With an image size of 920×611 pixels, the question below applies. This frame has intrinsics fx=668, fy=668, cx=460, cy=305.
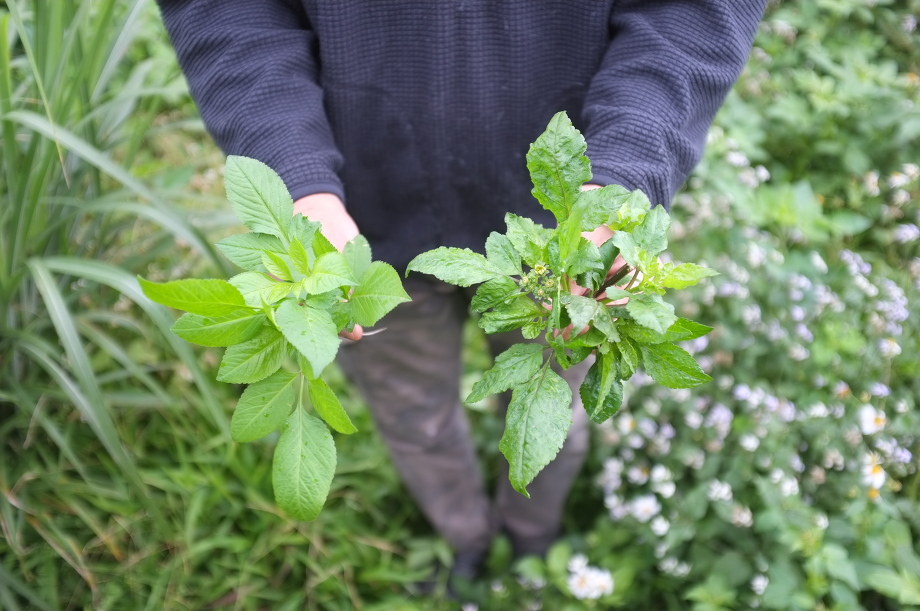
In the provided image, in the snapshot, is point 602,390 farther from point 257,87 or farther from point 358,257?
point 257,87

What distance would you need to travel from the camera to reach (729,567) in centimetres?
150

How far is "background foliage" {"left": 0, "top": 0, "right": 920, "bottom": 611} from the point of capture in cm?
142

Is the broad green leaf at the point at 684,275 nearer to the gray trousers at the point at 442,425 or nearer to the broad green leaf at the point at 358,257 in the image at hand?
the broad green leaf at the point at 358,257

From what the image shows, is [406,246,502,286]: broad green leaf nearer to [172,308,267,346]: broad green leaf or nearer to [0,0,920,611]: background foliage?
Result: [172,308,267,346]: broad green leaf

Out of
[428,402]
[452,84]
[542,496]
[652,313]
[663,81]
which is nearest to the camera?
[652,313]

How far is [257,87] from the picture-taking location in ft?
3.21

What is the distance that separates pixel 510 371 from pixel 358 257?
22 centimetres

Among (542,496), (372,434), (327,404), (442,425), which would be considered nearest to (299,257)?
(327,404)

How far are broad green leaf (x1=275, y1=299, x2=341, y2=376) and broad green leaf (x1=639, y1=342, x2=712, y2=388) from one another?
1.12ft

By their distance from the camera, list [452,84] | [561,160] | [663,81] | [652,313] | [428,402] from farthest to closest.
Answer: [428,402] → [452,84] → [663,81] → [561,160] → [652,313]

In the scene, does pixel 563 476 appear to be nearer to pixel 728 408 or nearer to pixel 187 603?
pixel 728 408

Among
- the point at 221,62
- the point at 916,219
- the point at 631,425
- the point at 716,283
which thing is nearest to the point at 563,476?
the point at 631,425

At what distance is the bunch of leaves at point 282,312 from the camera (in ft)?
2.24

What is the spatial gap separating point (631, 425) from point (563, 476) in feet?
0.81
